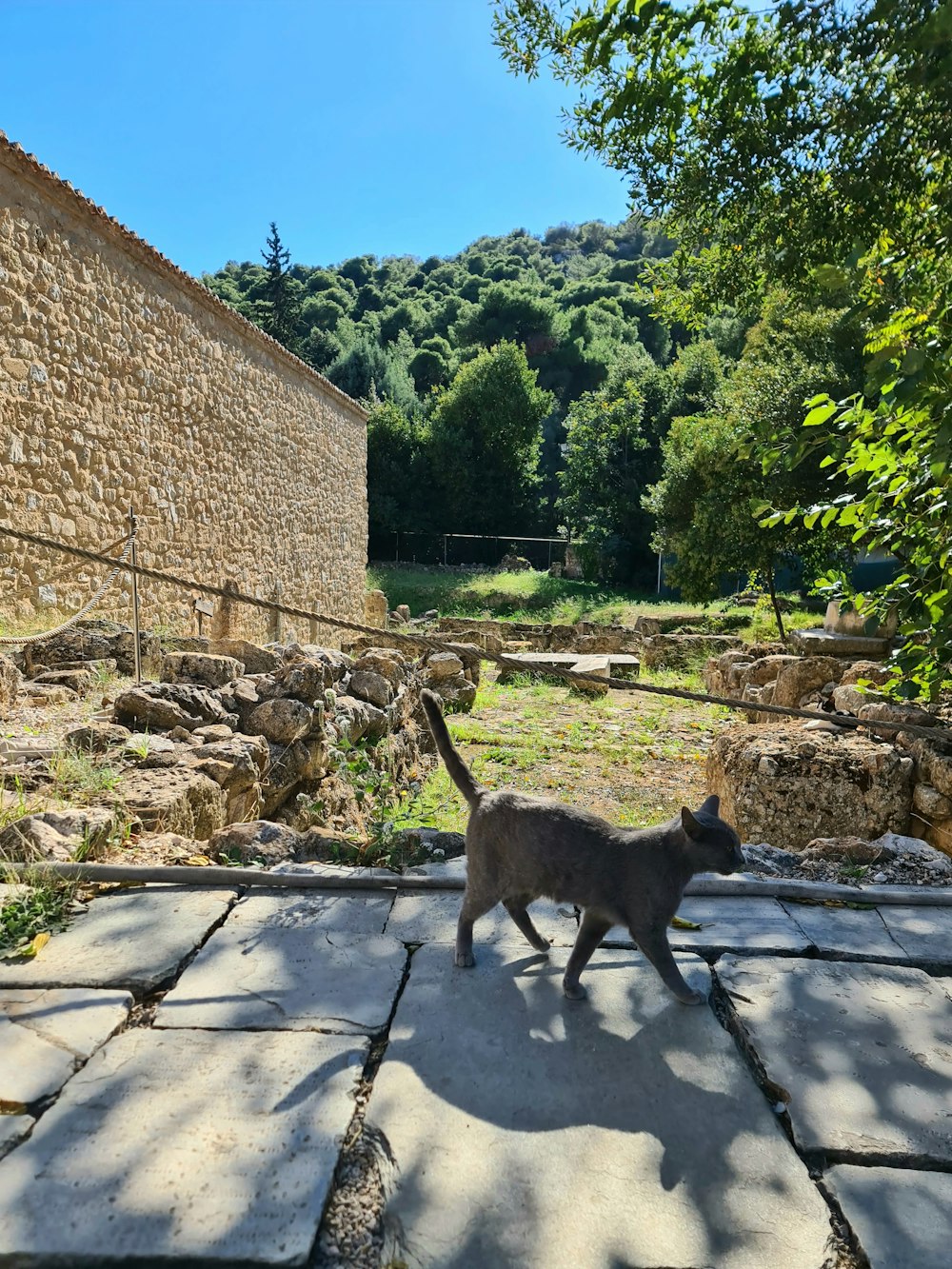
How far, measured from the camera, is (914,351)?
204 centimetres

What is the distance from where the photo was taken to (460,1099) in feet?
5.69

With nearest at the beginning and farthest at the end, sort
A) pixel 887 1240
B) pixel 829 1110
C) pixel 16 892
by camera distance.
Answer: pixel 887 1240 < pixel 829 1110 < pixel 16 892

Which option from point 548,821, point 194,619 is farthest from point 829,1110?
point 194,619

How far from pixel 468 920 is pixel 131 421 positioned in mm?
9717

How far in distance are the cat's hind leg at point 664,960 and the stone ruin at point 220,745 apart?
1.54 meters

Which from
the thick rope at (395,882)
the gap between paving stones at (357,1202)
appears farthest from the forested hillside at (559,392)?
the gap between paving stones at (357,1202)

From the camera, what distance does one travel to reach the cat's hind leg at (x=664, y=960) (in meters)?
2.07

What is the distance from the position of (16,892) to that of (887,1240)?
2589 millimetres

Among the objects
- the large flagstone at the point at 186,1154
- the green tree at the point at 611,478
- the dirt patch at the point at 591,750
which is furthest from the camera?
the green tree at the point at 611,478

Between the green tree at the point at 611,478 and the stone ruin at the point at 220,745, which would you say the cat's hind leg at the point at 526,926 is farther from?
the green tree at the point at 611,478

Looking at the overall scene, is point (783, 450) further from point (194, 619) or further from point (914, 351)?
point (194, 619)

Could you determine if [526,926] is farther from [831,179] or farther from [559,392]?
[559,392]

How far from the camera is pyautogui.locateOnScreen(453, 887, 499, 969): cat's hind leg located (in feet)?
7.36

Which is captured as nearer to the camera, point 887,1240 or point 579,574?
point 887,1240
